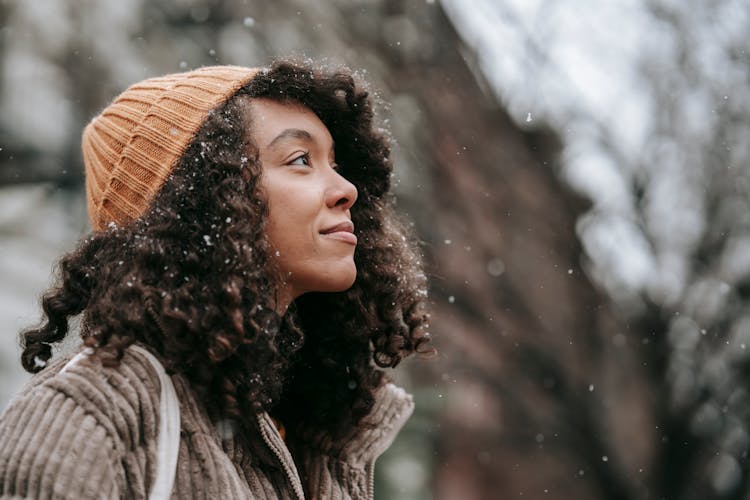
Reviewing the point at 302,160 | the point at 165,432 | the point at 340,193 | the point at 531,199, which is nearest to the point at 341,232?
the point at 340,193

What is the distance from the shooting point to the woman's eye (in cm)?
302

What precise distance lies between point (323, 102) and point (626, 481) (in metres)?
5.33

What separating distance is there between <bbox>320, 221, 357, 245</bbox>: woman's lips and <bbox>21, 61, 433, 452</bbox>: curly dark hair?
18 centimetres

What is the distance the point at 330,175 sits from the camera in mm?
3047

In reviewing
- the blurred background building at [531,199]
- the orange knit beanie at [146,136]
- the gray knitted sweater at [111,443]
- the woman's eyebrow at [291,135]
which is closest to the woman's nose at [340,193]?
the woman's eyebrow at [291,135]

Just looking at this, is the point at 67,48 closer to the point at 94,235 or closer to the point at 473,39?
the point at 473,39

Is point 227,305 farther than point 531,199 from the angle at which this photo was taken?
No

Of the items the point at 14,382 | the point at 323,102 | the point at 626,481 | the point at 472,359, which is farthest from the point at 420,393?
the point at 323,102

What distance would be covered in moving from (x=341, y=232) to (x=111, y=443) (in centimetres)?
96

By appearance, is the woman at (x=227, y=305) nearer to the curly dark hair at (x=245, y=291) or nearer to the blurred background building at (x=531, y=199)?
the curly dark hair at (x=245, y=291)

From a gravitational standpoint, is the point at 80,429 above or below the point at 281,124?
below

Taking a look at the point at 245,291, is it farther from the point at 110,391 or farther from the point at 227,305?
the point at 110,391

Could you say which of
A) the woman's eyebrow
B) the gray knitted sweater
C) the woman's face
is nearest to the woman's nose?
the woman's face

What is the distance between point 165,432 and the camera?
8.09 ft
